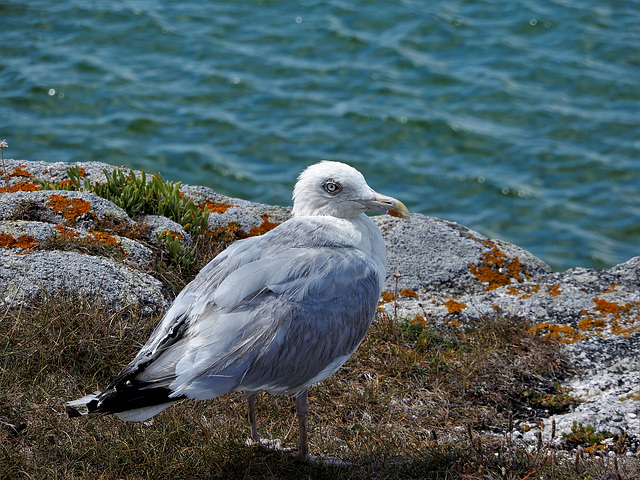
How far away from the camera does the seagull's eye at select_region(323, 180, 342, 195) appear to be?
4.93 m

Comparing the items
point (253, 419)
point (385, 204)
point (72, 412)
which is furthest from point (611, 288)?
point (72, 412)

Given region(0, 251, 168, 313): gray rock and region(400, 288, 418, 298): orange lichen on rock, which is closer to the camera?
region(0, 251, 168, 313): gray rock

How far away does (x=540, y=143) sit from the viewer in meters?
11.6

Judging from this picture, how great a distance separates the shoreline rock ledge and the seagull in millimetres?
1261

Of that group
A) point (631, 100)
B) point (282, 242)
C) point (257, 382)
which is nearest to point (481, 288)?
point (282, 242)

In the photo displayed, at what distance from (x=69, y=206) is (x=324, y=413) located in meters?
2.80

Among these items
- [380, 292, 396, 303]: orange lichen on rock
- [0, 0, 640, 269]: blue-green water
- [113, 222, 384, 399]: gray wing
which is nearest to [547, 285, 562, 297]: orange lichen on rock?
[380, 292, 396, 303]: orange lichen on rock

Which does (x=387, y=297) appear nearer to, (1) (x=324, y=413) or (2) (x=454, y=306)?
(2) (x=454, y=306)

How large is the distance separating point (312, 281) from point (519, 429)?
1.90 metres

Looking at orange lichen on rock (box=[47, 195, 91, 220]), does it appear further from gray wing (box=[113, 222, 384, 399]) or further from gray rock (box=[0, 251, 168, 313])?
gray wing (box=[113, 222, 384, 399])

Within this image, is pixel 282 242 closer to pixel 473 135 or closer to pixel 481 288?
pixel 481 288

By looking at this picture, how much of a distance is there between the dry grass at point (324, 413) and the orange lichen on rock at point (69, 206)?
49.1 inches

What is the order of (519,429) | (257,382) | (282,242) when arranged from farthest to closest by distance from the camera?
(519,429), (282,242), (257,382)

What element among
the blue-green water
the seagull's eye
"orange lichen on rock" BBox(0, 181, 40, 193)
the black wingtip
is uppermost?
the seagull's eye
